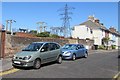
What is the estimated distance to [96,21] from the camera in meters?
77.7

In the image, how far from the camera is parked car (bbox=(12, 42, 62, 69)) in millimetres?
14922

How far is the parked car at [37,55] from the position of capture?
1492cm

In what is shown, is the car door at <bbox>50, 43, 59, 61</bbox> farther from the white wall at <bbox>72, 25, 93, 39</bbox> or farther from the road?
the white wall at <bbox>72, 25, 93, 39</bbox>

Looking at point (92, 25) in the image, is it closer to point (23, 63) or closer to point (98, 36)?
point (98, 36)

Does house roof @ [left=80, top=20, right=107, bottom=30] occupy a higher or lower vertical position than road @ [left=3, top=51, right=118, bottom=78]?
higher

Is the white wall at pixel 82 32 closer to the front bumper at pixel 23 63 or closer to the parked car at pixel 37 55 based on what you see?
the parked car at pixel 37 55

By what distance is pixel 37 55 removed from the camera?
1538cm

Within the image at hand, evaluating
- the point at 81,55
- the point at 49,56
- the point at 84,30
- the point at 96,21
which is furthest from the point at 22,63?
the point at 96,21

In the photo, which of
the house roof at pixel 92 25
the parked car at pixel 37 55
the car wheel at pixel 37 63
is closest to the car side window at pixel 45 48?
the parked car at pixel 37 55

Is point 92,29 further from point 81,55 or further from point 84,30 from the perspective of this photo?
point 81,55

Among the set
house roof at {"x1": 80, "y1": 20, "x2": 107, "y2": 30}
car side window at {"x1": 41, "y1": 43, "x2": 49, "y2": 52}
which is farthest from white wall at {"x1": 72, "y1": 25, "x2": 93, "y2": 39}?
car side window at {"x1": 41, "y1": 43, "x2": 49, "y2": 52}

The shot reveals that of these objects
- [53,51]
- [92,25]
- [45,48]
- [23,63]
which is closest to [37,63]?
[23,63]

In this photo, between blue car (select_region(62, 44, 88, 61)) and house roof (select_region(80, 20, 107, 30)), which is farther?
house roof (select_region(80, 20, 107, 30))

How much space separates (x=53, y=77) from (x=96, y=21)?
66621 millimetres
